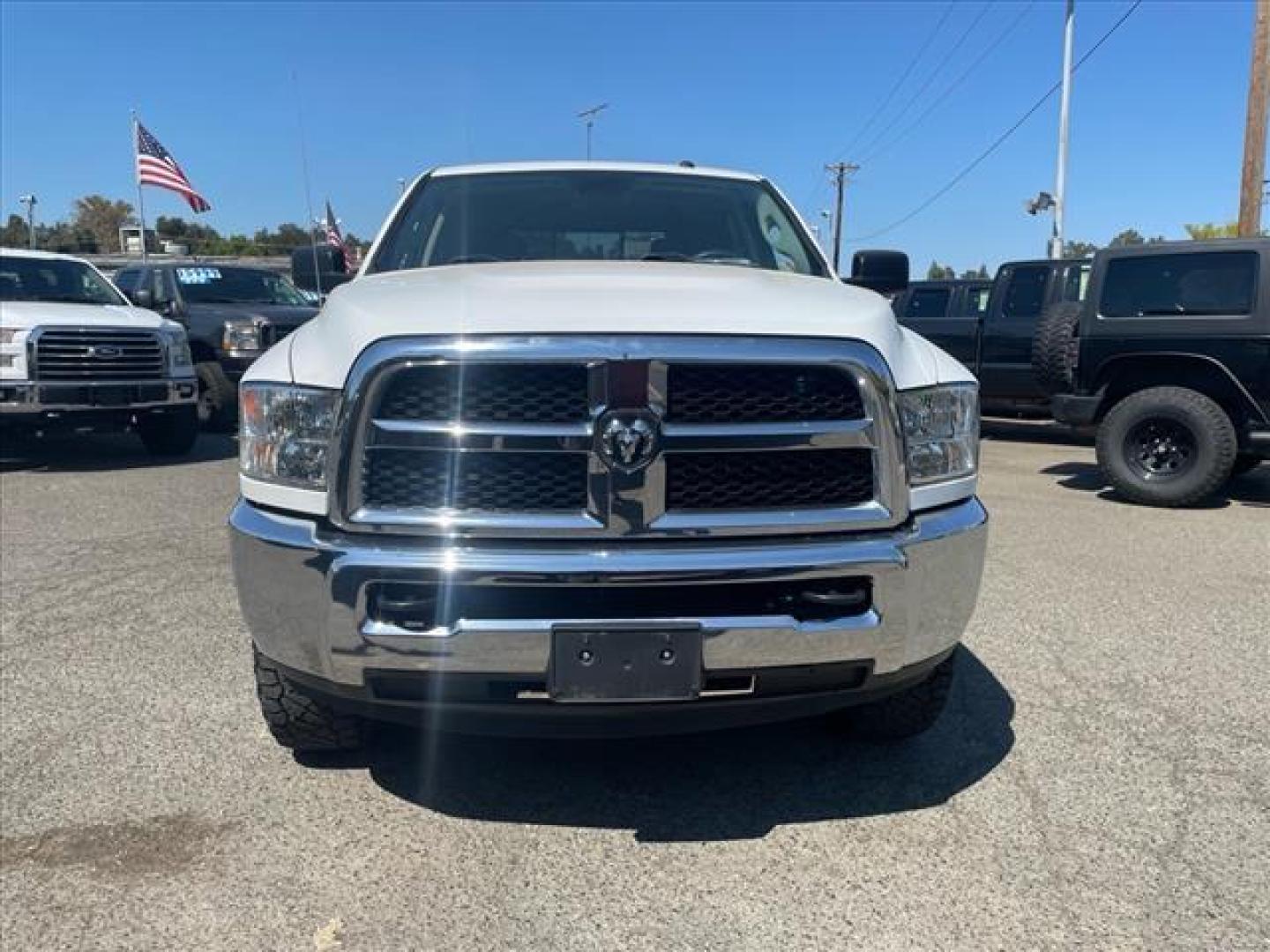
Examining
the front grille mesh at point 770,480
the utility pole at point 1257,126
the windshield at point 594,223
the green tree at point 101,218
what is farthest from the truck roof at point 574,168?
the green tree at point 101,218

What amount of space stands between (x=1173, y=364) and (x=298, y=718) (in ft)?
23.4

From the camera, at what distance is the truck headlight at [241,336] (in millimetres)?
11383

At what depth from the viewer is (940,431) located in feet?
9.20

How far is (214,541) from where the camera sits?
6402mm

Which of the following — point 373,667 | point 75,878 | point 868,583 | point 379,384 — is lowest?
point 75,878

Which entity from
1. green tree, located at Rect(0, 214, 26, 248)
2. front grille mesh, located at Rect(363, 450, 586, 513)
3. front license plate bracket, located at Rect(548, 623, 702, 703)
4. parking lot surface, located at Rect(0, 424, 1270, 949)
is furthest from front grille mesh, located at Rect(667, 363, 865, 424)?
green tree, located at Rect(0, 214, 26, 248)

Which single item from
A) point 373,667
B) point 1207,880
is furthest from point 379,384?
point 1207,880

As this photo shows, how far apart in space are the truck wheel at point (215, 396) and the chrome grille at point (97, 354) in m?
Result: 1.79

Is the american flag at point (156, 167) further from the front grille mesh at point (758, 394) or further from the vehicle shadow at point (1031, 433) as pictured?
the front grille mesh at point (758, 394)

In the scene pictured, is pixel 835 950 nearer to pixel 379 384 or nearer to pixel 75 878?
pixel 379 384

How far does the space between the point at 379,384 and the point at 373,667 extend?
2.27 ft

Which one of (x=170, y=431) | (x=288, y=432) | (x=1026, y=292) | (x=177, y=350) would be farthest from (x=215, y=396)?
(x=288, y=432)

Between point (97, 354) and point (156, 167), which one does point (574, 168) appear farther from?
point (156, 167)

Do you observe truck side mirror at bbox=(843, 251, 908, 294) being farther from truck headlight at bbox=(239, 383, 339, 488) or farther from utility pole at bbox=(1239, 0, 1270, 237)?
utility pole at bbox=(1239, 0, 1270, 237)
